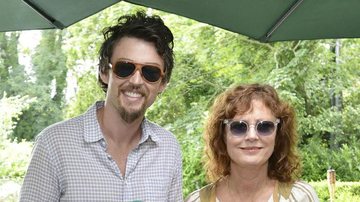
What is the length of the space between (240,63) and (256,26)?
5.21 m

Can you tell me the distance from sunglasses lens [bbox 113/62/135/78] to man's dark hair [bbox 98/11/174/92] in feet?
0.29

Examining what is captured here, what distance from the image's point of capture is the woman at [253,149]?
2273mm

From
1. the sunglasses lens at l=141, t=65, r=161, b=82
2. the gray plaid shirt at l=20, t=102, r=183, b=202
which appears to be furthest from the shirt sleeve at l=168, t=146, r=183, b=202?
the sunglasses lens at l=141, t=65, r=161, b=82

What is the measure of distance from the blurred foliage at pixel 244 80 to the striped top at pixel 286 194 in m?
5.13

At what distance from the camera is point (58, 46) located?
13625mm

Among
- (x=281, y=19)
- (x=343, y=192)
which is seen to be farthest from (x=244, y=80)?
(x=281, y=19)

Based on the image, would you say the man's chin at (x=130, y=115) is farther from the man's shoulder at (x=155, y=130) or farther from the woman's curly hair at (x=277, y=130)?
the woman's curly hair at (x=277, y=130)

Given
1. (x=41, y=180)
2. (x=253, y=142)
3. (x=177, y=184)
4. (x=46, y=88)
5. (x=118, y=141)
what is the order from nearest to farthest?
1. (x=41, y=180)
2. (x=118, y=141)
3. (x=177, y=184)
4. (x=253, y=142)
5. (x=46, y=88)

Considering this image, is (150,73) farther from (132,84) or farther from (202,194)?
(202,194)

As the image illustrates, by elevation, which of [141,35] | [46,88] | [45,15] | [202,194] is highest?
[46,88]

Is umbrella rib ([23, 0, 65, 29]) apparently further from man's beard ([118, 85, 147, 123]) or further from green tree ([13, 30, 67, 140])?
green tree ([13, 30, 67, 140])

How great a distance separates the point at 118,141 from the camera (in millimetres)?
2039

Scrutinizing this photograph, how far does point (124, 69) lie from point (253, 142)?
2.00 feet

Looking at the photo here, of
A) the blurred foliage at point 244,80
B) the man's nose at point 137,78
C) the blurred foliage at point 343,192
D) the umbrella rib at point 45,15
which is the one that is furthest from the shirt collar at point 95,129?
the blurred foliage at point 343,192
